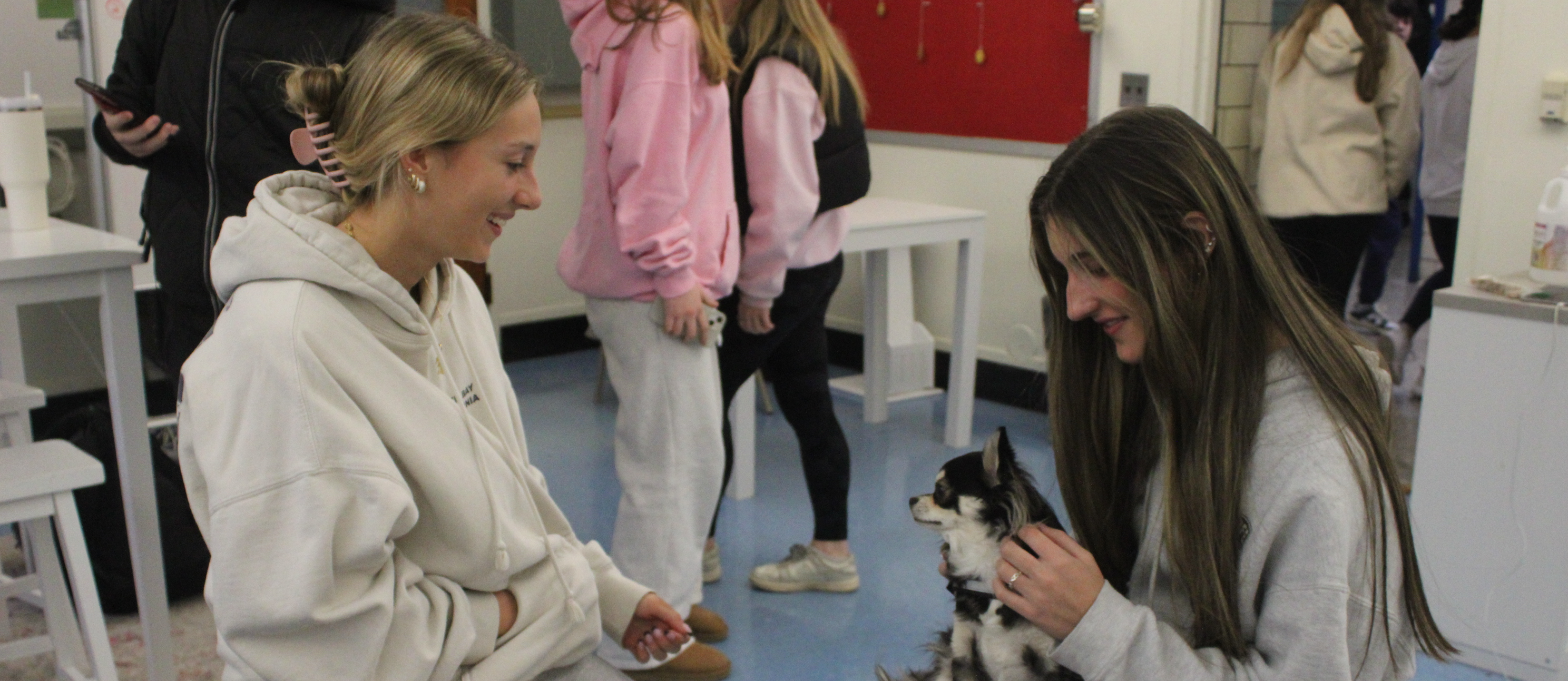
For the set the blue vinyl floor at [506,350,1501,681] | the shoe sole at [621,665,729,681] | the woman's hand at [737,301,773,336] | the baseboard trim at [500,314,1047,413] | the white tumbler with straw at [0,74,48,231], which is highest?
the white tumbler with straw at [0,74,48,231]

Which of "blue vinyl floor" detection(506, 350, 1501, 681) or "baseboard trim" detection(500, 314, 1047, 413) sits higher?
"baseboard trim" detection(500, 314, 1047, 413)

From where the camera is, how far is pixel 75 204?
3998mm

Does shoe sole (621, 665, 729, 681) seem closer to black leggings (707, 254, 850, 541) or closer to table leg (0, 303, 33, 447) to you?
black leggings (707, 254, 850, 541)

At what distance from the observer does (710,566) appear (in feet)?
10.2

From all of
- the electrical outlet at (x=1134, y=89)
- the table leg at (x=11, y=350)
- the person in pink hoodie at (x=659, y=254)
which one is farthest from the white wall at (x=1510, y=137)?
the table leg at (x=11, y=350)

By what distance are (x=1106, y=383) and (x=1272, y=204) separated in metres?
2.81

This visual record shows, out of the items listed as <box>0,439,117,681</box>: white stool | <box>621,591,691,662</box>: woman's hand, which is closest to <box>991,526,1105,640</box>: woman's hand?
<box>621,591,691,662</box>: woman's hand

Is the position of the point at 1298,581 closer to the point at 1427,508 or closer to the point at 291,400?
the point at 291,400

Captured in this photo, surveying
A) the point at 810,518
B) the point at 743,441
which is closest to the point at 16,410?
the point at 743,441

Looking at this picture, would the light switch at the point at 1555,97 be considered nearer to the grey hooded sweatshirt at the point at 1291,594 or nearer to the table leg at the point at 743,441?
the grey hooded sweatshirt at the point at 1291,594

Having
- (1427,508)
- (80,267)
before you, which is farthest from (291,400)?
(1427,508)

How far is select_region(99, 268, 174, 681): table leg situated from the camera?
2.24 m

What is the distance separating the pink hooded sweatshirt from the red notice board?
2209 mm

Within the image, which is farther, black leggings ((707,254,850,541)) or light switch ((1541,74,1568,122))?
black leggings ((707,254,850,541))
